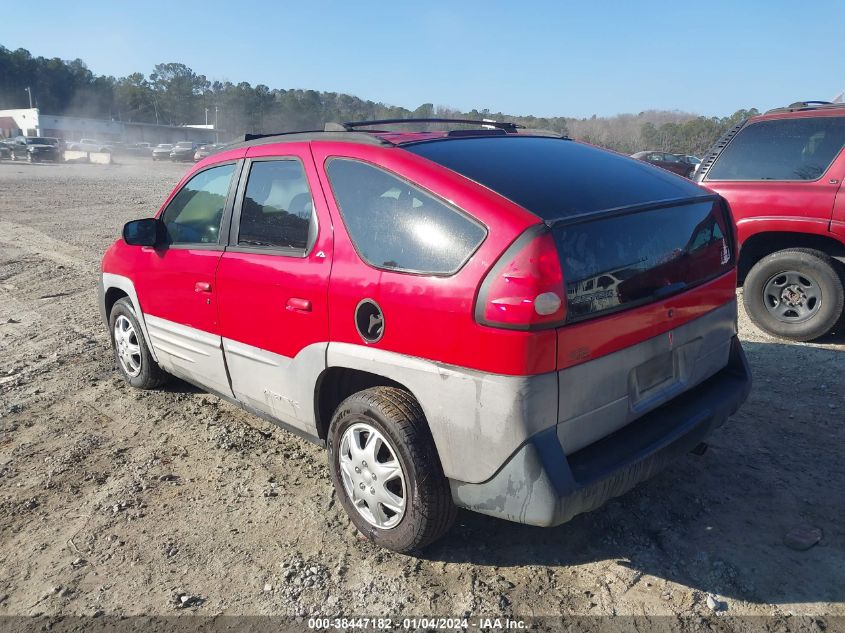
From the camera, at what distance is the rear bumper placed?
2.44 metres

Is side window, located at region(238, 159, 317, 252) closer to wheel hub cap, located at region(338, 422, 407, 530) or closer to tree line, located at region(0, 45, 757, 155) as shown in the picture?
wheel hub cap, located at region(338, 422, 407, 530)

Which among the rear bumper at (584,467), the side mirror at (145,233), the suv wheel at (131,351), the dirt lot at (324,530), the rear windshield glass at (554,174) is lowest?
the dirt lot at (324,530)

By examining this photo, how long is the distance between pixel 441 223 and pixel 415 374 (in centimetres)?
61

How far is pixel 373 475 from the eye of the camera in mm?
2924

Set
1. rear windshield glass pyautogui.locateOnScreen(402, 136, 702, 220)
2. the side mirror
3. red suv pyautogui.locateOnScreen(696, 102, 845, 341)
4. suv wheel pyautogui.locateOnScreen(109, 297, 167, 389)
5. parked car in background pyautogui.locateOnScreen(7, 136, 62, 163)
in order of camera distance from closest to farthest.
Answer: rear windshield glass pyautogui.locateOnScreen(402, 136, 702, 220)
the side mirror
suv wheel pyautogui.locateOnScreen(109, 297, 167, 389)
red suv pyautogui.locateOnScreen(696, 102, 845, 341)
parked car in background pyautogui.locateOnScreen(7, 136, 62, 163)

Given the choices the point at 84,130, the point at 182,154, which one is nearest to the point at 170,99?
the point at 84,130

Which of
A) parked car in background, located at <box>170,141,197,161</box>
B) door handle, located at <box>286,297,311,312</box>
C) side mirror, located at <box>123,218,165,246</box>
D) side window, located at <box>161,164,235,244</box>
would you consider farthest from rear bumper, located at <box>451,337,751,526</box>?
parked car in background, located at <box>170,141,197,161</box>

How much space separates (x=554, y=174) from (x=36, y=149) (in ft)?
165

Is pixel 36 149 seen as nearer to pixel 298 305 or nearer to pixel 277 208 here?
pixel 277 208

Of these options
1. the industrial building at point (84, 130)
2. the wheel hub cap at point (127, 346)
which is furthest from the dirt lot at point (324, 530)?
the industrial building at point (84, 130)

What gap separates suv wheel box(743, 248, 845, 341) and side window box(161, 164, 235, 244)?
4.61m

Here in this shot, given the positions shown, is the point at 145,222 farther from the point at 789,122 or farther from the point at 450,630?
the point at 789,122

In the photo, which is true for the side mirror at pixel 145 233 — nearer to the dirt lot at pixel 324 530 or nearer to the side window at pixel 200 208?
the side window at pixel 200 208

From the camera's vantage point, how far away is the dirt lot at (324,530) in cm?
269
